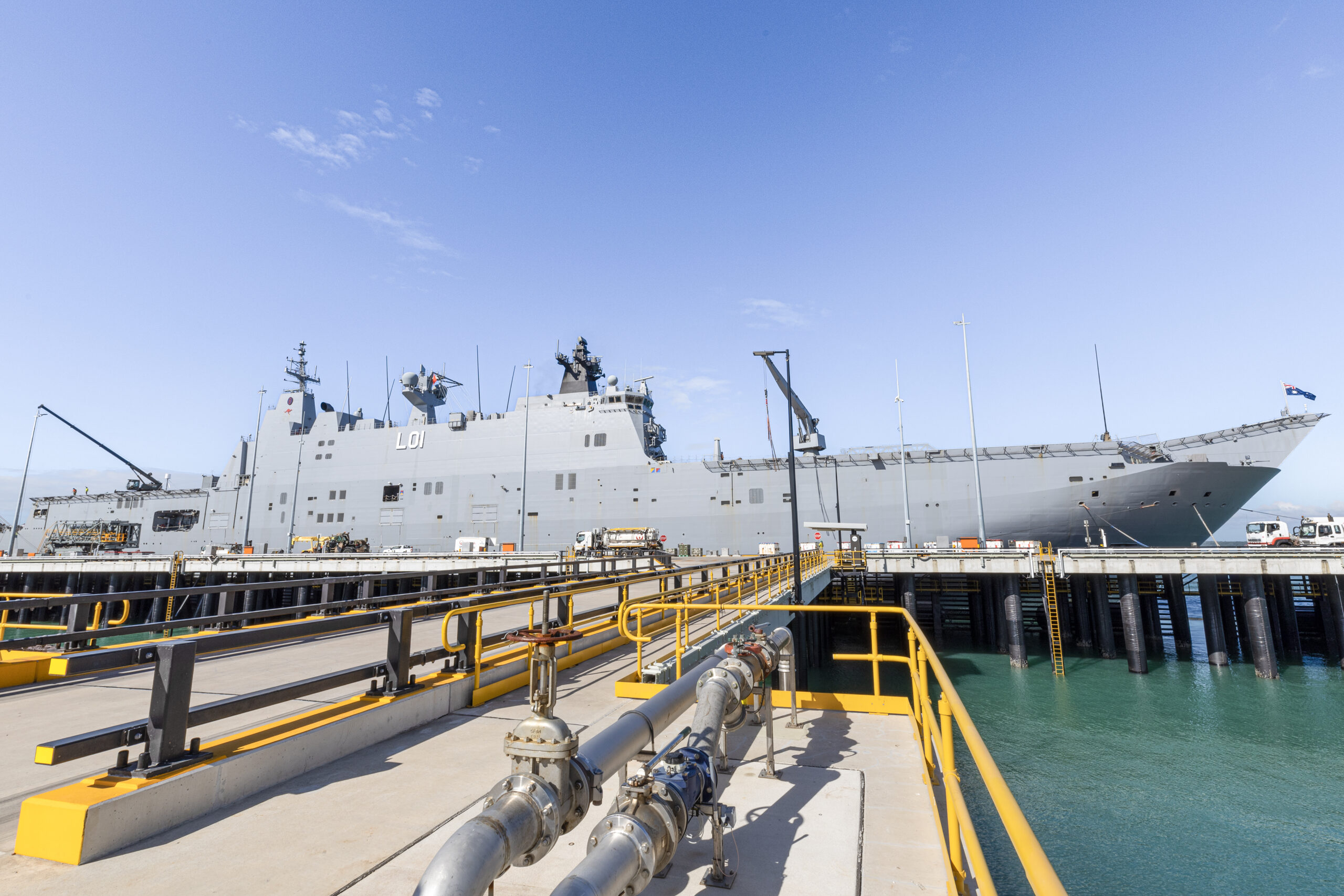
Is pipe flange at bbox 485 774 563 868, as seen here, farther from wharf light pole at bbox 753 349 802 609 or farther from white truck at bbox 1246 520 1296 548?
white truck at bbox 1246 520 1296 548

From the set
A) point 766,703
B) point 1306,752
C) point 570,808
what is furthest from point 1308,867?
point 570,808

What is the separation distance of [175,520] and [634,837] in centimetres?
6689

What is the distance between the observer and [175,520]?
5362 centimetres

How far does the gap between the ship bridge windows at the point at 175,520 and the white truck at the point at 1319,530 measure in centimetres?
8132

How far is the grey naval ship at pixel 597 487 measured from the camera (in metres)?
33.0

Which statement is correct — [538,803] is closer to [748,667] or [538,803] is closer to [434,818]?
[434,818]

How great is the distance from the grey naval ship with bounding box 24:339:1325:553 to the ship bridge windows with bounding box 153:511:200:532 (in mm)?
154

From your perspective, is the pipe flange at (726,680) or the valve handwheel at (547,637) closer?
the valve handwheel at (547,637)

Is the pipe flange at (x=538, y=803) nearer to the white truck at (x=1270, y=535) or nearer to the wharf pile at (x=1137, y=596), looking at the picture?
the wharf pile at (x=1137, y=596)

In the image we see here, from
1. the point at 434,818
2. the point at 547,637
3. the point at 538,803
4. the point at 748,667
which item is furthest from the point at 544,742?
the point at 748,667

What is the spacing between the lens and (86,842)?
3699 millimetres

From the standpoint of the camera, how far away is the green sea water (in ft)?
31.6

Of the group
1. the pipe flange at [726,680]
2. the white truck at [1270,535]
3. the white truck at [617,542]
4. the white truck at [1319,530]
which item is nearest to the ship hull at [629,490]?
the white truck at [617,542]

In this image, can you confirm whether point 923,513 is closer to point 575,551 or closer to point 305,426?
point 575,551
